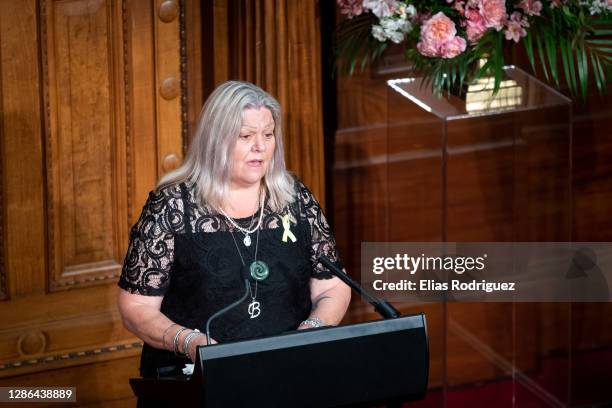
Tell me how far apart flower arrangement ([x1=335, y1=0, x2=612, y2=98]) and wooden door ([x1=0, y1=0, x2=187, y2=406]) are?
2.44 ft

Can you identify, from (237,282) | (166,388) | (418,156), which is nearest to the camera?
(166,388)

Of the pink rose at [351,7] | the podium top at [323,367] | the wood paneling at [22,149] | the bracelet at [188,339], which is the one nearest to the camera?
the podium top at [323,367]

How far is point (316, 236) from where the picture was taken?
3133mm

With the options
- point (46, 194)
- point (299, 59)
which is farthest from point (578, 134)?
point (46, 194)

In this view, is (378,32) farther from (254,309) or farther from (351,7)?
(254,309)

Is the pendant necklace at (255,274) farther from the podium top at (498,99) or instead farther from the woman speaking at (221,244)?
the podium top at (498,99)

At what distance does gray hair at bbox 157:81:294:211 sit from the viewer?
9.68ft

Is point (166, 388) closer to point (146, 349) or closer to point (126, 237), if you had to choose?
point (146, 349)

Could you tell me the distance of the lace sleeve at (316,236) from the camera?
10.3 feet

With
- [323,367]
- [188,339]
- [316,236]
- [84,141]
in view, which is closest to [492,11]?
[316,236]

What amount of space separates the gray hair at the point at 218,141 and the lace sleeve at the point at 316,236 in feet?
0.37

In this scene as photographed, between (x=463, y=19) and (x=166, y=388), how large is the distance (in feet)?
6.08

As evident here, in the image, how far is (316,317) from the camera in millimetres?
3049

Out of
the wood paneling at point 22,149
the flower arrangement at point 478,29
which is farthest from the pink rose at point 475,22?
the wood paneling at point 22,149
